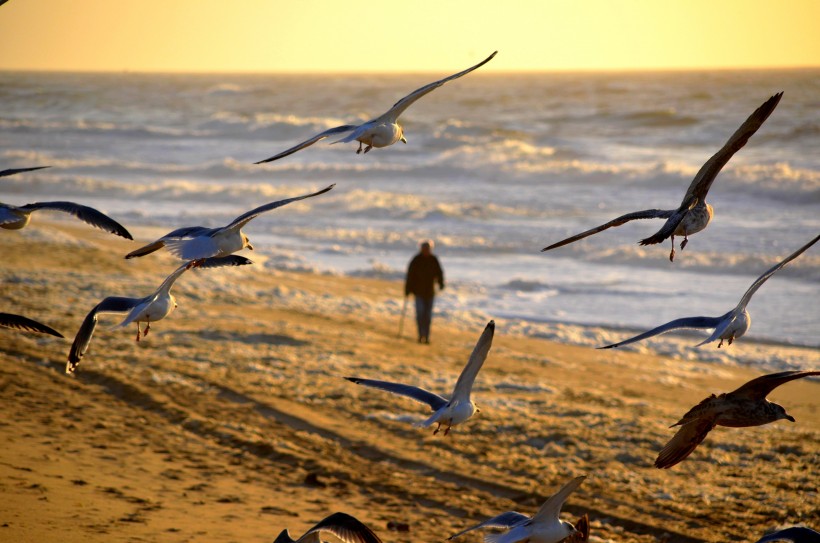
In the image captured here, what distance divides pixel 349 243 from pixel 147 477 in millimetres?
14438

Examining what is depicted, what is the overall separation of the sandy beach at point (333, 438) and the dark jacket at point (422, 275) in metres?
0.74

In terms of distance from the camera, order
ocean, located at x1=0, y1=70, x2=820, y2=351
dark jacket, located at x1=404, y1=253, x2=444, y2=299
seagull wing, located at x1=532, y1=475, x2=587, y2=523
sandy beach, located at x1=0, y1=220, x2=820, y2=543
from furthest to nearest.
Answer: ocean, located at x1=0, y1=70, x2=820, y2=351, dark jacket, located at x1=404, y1=253, x2=444, y2=299, sandy beach, located at x1=0, y1=220, x2=820, y2=543, seagull wing, located at x1=532, y1=475, x2=587, y2=523

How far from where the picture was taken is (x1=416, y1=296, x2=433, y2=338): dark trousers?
42.4 feet

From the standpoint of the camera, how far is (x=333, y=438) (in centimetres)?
848

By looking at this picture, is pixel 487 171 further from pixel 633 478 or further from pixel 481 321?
pixel 633 478

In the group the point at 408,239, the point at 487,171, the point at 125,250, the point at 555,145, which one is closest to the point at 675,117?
the point at 555,145

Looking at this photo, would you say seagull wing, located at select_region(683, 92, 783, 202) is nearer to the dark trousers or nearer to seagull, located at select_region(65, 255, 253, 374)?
seagull, located at select_region(65, 255, 253, 374)

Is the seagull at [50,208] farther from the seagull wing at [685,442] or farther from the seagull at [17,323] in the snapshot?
the seagull wing at [685,442]

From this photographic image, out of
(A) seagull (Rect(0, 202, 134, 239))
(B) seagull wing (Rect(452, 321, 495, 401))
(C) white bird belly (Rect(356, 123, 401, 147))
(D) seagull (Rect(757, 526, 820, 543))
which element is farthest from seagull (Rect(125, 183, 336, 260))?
(D) seagull (Rect(757, 526, 820, 543))

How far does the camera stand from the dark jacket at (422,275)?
13.1m

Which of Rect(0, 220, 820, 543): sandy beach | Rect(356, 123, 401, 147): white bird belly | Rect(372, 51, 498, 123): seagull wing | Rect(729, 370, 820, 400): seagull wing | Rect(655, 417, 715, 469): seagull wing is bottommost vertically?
Rect(0, 220, 820, 543): sandy beach

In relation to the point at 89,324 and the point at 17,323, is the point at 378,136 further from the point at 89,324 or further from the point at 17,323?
the point at 17,323

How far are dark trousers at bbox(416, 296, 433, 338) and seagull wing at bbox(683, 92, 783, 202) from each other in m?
7.53

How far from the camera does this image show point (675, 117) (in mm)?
48750
